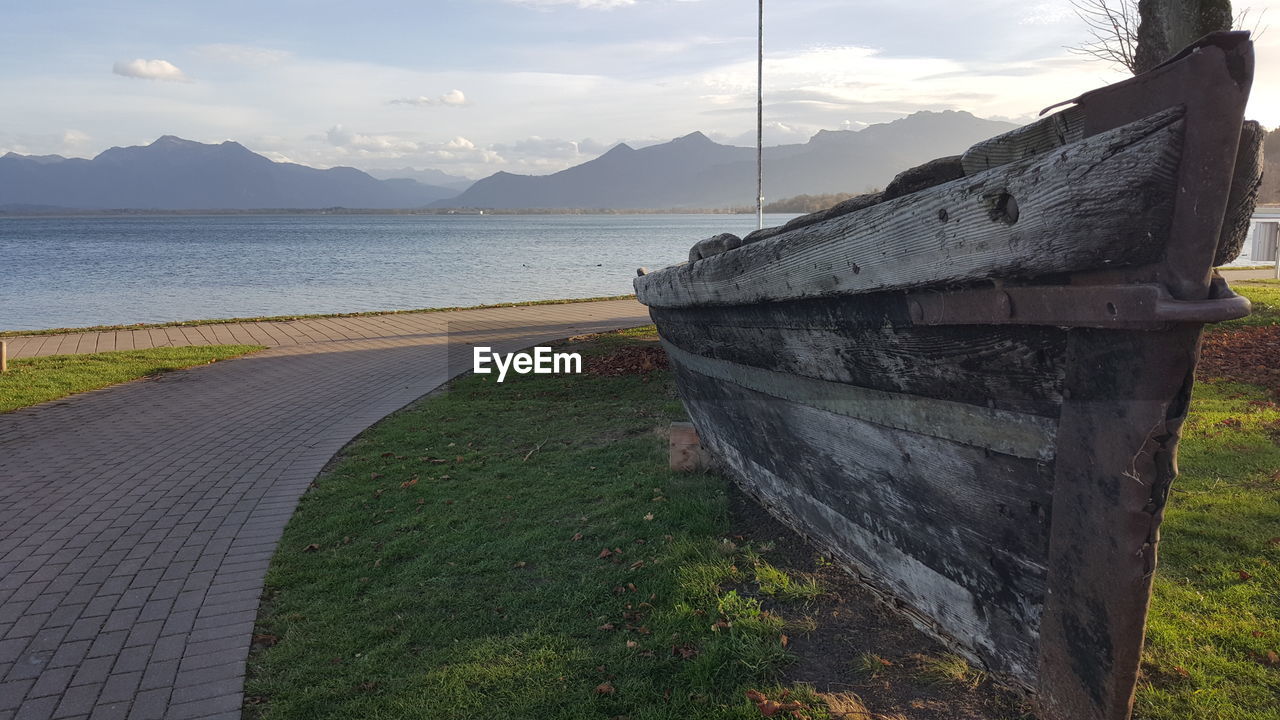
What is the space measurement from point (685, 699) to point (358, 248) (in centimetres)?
7317

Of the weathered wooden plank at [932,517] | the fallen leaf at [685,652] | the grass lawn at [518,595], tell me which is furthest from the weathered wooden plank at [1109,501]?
the fallen leaf at [685,652]

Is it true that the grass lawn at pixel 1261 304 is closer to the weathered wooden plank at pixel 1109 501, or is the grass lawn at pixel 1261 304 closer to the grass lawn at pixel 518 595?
the grass lawn at pixel 518 595

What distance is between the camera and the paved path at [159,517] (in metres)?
3.66

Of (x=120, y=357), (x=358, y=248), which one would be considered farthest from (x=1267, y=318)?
(x=358, y=248)

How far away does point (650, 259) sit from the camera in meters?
54.7

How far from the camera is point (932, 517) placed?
8.77ft

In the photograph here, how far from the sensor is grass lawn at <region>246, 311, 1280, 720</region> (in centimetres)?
319

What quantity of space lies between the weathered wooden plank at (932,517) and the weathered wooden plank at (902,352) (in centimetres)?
18

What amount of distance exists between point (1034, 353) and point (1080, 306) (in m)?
0.22

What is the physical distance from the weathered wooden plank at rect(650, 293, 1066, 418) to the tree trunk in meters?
6.35

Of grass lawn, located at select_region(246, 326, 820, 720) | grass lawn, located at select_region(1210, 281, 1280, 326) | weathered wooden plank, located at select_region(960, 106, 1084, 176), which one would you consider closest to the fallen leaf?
grass lawn, located at select_region(246, 326, 820, 720)

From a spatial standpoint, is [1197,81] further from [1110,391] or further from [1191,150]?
[1110,391]
